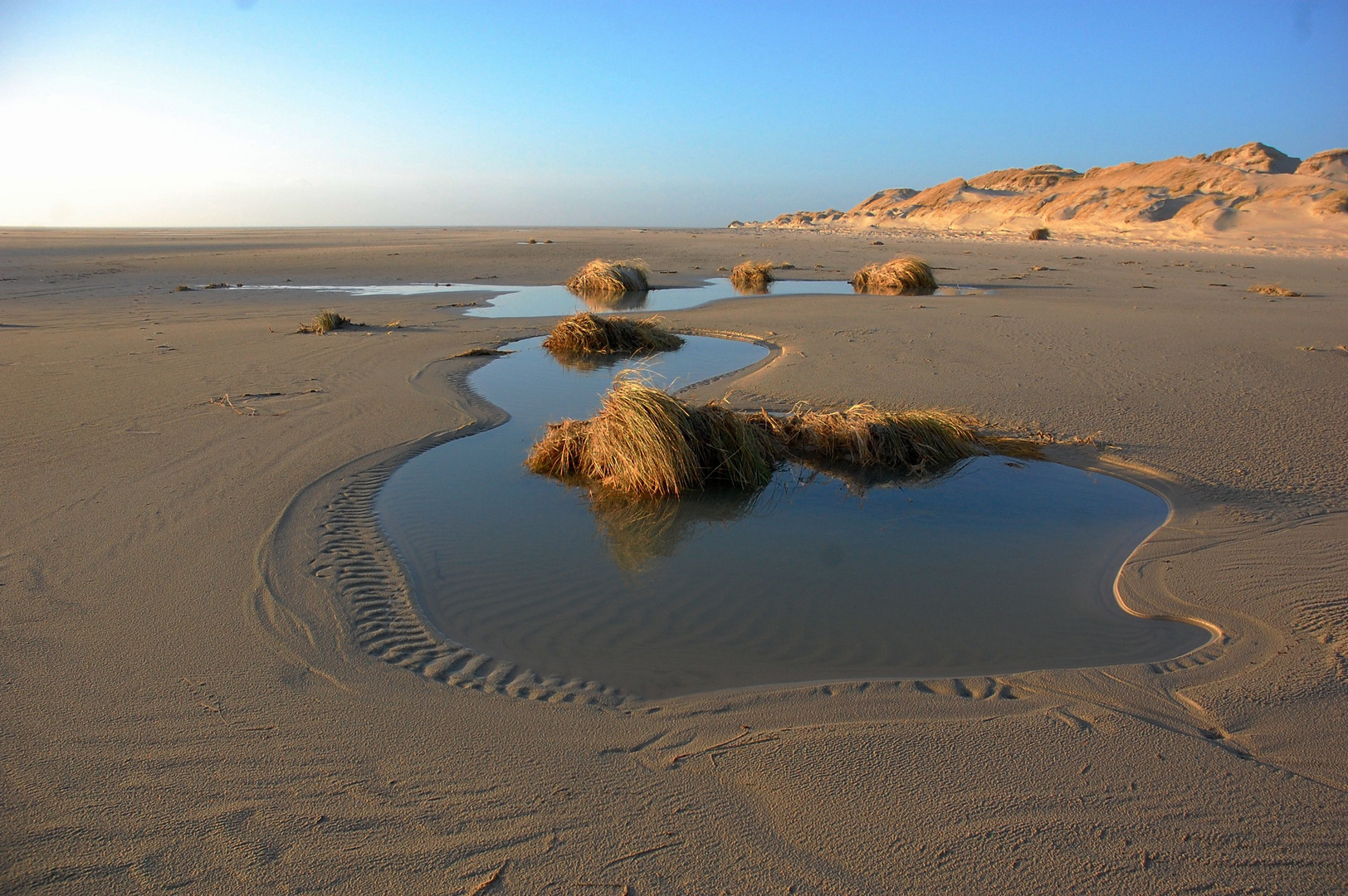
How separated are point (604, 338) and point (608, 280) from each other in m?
7.90

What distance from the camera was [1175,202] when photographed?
132 ft

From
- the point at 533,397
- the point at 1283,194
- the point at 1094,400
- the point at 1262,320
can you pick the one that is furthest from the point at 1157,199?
the point at 533,397

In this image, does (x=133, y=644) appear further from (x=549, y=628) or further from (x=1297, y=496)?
(x=1297, y=496)

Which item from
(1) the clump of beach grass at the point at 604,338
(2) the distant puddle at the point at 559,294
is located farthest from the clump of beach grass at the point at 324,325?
(1) the clump of beach grass at the point at 604,338

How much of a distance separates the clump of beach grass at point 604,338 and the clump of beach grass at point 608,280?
734cm

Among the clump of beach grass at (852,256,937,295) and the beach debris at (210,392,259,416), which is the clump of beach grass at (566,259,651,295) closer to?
the clump of beach grass at (852,256,937,295)

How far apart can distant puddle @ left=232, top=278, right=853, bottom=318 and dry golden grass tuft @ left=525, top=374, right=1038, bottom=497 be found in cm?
910

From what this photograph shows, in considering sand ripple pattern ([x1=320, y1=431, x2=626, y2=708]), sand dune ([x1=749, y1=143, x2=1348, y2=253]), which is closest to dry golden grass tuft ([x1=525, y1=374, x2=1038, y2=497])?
sand ripple pattern ([x1=320, y1=431, x2=626, y2=708])

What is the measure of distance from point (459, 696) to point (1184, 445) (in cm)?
610

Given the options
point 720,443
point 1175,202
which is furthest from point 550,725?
point 1175,202

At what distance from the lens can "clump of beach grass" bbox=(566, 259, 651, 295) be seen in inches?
750

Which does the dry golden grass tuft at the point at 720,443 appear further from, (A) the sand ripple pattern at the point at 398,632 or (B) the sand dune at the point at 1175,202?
(B) the sand dune at the point at 1175,202

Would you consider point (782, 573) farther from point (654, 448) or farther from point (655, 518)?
point (654, 448)

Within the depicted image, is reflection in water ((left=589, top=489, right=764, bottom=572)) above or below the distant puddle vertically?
below
